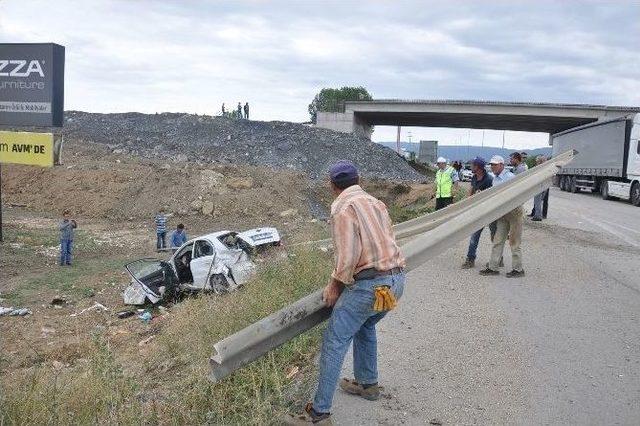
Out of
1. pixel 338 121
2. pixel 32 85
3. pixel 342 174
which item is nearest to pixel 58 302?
pixel 32 85

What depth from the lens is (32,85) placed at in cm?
493

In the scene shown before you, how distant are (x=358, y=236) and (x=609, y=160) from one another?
1059 inches

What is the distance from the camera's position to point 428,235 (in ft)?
15.4

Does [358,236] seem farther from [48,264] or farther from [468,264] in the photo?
[48,264]

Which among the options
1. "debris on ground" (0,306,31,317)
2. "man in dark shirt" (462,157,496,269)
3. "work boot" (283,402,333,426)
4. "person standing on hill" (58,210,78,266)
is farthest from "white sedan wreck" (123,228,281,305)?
"work boot" (283,402,333,426)

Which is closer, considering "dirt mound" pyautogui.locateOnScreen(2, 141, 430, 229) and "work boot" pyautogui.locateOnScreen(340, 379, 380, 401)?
"work boot" pyautogui.locateOnScreen(340, 379, 380, 401)

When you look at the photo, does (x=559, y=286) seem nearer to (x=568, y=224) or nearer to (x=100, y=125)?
(x=568, y=224)

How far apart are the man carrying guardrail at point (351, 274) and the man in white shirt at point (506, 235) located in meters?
4.93

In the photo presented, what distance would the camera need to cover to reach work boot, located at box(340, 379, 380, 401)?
14.0 feet

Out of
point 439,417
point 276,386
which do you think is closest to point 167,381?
point 276,386

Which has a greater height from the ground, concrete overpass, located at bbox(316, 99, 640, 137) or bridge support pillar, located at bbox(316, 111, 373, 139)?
concrete overpass, located at bbox(316, 99, 640, 137)

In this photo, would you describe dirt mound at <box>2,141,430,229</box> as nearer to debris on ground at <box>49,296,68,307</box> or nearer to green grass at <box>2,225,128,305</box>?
green grass at <box>2,225,128,305</box>

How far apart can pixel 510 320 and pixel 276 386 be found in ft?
11.0

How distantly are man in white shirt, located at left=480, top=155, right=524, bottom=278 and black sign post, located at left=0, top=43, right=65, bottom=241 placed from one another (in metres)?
5.87
